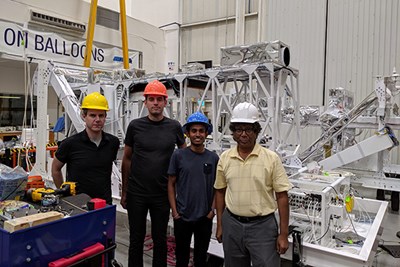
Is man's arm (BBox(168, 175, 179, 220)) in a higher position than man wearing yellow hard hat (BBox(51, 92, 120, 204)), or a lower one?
lower

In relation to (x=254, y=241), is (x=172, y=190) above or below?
above

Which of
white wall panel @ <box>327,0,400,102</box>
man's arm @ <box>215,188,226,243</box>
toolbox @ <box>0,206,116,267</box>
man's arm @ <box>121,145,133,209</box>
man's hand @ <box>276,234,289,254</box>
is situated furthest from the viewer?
white wall panel @ <box>327,0,400,102</box>

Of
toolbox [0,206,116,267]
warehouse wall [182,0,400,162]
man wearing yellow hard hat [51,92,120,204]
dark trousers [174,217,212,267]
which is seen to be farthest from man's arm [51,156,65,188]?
warehouse wall [182,0,400,162]

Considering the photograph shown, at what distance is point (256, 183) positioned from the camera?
202 centimetres

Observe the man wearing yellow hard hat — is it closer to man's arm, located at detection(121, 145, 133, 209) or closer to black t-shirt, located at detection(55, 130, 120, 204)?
black t-shirt, located at detection(55, 130, 120, 204)

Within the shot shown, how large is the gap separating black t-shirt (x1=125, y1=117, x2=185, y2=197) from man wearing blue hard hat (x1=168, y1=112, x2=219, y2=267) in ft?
0.43

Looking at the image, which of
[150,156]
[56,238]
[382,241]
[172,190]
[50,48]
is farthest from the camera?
[50,48]

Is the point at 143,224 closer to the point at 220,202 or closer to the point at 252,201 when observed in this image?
the point at 220,202

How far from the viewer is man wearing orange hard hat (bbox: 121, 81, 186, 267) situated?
8.25 feet

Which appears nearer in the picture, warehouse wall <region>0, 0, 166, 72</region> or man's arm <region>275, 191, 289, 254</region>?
man's arm <region>275, 191, 289, 254</region>

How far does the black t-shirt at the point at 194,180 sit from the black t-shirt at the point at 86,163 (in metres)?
0.50

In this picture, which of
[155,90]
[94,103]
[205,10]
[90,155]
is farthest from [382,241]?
[205,10]

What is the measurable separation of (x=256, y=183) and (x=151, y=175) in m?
0.88

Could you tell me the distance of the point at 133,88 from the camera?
15.8ft
